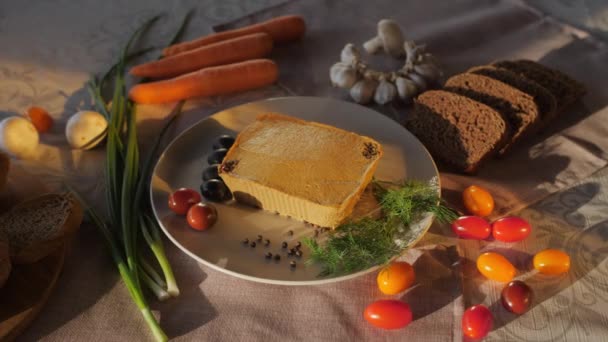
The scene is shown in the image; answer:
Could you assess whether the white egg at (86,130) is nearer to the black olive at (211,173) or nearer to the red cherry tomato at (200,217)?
the black olive at (211,173)

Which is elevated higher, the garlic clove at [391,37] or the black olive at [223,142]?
the garlic clove at [391,37]

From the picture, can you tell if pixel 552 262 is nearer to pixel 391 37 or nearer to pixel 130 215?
pixel 391 37

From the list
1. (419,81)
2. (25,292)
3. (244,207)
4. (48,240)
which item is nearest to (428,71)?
(419,81)

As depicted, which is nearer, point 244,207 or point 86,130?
point 244,207

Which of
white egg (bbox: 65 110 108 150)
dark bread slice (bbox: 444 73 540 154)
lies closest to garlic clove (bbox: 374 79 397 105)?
dark bread slice (bbox: 444 73 540 154)

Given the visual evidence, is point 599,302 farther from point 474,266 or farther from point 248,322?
point 248,322

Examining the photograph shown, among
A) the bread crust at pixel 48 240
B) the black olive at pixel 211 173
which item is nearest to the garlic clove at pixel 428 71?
the black olive at pixel 211 173

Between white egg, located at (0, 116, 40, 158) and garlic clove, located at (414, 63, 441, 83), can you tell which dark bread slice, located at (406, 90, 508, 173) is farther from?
white egg, located at (0, 116, 40, 158)
